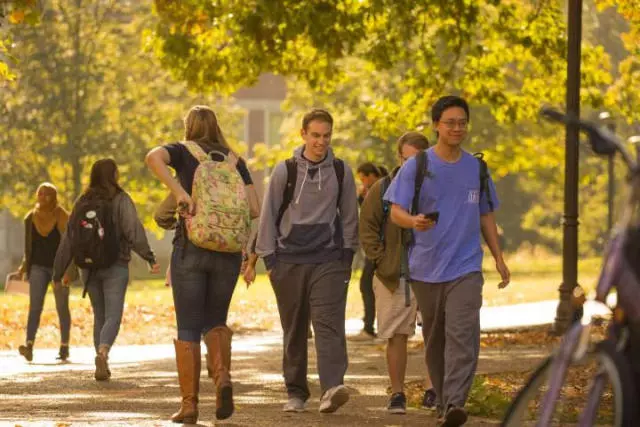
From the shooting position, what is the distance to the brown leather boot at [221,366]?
35.1 ft

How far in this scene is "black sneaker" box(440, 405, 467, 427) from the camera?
9961 millimetres

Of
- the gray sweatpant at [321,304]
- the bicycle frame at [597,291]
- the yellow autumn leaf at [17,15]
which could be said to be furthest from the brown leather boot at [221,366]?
the yellow autumn leaf at [17,15]

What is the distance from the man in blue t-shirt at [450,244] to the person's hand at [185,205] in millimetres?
1136

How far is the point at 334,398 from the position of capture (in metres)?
11.3

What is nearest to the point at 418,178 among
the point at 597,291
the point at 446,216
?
the point at 446,216

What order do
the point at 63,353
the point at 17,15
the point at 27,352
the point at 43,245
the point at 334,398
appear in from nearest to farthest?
the point at 334,398
the point at 17,15
the point at 43,245
the point at 27,352
the point at 63,353

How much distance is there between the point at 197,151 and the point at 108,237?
15.6 feet

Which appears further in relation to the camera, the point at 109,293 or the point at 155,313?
the point at 155,313

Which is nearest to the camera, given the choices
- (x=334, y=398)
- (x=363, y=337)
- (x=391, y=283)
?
(x=334, y=398)

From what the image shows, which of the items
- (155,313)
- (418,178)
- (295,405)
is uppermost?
(418,178)

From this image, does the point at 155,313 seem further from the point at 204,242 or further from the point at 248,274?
the point at 204,242

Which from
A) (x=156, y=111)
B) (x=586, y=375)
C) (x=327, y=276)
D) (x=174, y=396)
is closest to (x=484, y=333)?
(x=174, y=396)

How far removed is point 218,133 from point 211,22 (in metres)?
12.6

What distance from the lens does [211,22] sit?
2338 centimetres
